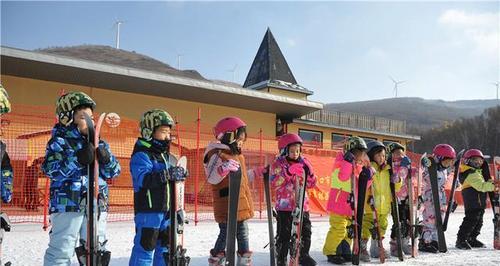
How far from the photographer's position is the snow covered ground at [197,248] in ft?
21.0

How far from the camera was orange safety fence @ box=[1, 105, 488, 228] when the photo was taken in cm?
1134

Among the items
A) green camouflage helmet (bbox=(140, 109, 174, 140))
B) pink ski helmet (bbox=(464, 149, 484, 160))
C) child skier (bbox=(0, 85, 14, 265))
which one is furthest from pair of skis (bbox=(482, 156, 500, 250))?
child skier (bbox=(0, 85, 14, 265))

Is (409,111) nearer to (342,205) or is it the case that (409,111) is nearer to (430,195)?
(430,195)

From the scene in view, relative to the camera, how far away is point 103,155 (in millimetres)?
4055

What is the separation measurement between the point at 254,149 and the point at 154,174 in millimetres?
10891

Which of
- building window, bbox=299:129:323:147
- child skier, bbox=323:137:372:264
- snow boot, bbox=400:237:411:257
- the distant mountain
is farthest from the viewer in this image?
the distant mountain

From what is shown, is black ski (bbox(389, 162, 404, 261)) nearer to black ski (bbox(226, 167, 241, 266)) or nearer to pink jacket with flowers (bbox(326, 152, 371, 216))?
pink jacket with flowers (bbox(326, 152, 371, 216))

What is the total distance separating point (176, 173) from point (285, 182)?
2.02 m

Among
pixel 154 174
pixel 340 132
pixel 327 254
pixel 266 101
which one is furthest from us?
pixel 340 132

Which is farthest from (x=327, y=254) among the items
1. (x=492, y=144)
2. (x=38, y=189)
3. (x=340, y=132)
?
(x=492, y=144)

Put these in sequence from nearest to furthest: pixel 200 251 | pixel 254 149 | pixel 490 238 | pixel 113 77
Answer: pixel 200 251 < pixel 490 238 < pixel 254 149 < pixel 113 77

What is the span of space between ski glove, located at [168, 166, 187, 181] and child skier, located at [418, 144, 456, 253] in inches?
191

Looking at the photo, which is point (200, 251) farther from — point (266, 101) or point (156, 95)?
point (266, 101)

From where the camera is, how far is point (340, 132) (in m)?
28.1
